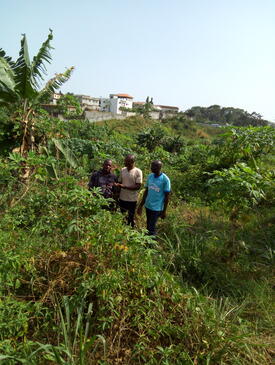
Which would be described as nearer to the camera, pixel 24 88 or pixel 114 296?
pixel 114 296

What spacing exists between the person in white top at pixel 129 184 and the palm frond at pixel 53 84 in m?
3.19

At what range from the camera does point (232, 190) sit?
3.20m

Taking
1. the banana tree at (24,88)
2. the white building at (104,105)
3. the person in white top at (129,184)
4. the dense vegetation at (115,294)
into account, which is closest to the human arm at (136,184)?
the person in white top at (129,184)

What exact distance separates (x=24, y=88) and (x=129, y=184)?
2.91m

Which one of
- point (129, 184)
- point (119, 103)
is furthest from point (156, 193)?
point (119, 103)

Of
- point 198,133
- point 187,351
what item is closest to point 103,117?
point 198,133

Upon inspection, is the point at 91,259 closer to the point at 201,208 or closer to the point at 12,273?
the point at 12,273

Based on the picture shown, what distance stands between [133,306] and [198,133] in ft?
116

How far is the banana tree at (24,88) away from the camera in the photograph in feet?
15.7

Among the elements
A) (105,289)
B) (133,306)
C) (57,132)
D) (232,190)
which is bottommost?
(133,306)

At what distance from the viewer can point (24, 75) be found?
15.6ft

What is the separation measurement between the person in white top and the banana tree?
→ 7.92 ft

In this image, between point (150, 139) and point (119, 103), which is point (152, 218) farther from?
point (119, 103)

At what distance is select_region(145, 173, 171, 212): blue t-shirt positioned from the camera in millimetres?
3596
